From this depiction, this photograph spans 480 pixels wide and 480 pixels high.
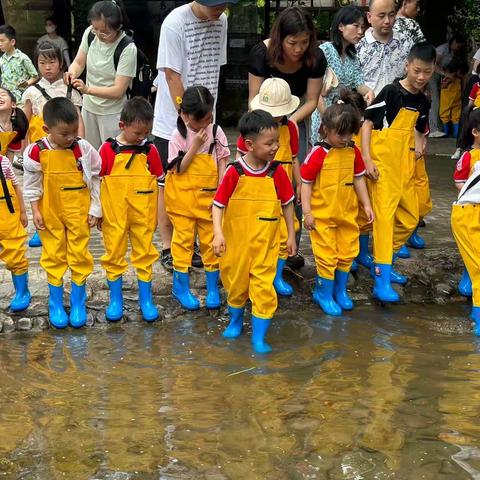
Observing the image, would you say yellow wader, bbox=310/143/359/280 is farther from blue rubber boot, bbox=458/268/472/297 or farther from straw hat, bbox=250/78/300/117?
blue rubber boot, bbox=458/268/472/297

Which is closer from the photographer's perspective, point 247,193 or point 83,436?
point 83,436

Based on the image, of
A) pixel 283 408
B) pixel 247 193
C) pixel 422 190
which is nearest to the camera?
pixel 283 408

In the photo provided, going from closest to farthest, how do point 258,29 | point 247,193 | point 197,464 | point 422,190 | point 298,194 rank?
point 197,464
point 247,193
point 298,194
point 422,190
point 258,29

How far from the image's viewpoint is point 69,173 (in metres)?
5.51

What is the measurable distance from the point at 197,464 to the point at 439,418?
126cm

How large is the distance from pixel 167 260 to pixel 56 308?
0.97 m

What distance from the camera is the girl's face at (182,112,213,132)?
5648 mm

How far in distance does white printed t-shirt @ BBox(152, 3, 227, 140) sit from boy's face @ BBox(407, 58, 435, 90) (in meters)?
1.32

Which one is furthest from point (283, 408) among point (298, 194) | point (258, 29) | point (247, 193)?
point (258, 29)

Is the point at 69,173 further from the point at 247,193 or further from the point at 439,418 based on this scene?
the point at 439,418

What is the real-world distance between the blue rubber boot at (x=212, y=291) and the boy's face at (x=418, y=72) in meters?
1.85

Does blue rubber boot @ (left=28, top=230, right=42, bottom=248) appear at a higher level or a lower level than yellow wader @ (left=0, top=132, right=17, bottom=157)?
lower

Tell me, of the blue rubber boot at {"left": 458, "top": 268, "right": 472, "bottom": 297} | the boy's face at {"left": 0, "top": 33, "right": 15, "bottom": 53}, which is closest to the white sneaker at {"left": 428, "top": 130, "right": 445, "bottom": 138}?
the boy's face at {"left": 0, "top": 33, "right": 15, "bottom": 53}

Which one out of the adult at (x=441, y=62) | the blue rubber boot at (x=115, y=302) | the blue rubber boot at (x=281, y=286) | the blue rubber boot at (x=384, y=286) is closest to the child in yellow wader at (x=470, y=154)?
the blue rubber boot at (x=384, y=286)
